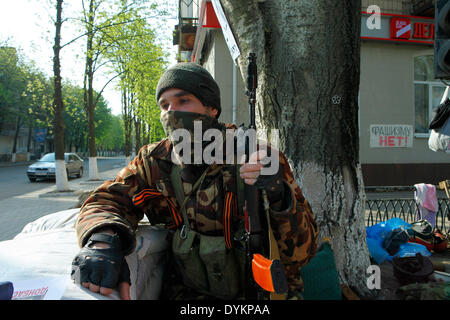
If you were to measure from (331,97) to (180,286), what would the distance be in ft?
5.64

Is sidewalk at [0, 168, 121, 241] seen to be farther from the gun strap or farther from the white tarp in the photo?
the gun strap

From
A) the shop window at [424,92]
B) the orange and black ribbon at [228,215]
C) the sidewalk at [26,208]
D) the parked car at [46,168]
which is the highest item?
the shop window at [424,92]

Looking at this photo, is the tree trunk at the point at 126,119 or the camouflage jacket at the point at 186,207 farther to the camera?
the tree trunk at the point at 126,119

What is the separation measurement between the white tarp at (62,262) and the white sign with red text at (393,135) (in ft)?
33.7

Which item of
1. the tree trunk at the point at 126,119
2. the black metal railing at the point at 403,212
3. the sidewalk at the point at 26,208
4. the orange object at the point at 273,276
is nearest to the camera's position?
the orange object at the point at 273,276

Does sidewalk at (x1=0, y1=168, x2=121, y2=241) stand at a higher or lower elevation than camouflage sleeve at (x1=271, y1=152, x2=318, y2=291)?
lower

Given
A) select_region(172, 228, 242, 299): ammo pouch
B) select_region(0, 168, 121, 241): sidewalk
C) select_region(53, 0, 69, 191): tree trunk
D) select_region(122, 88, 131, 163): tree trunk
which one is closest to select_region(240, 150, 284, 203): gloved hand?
select_region(172, 228, 242, 299): ammo pouch

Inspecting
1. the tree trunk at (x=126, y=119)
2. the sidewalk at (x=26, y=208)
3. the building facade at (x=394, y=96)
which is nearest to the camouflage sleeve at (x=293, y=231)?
the sidewalk at (x=26, y=208)

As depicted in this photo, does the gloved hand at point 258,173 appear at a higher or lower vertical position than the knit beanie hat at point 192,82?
lower

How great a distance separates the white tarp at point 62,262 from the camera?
4.40 ft

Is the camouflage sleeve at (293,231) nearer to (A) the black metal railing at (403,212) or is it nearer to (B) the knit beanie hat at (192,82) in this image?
(B) the knit beanie hat at (192,82)

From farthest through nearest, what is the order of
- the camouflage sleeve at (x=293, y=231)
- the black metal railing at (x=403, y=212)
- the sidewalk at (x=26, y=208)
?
the sidewalk at (x=26, y=208), the black metal railing at (x=403, y=212), the camouflage sleeve at (x=293, y=231)

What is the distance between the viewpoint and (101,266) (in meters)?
1.38

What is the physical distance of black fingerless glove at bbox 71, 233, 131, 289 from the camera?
4.45 ft
